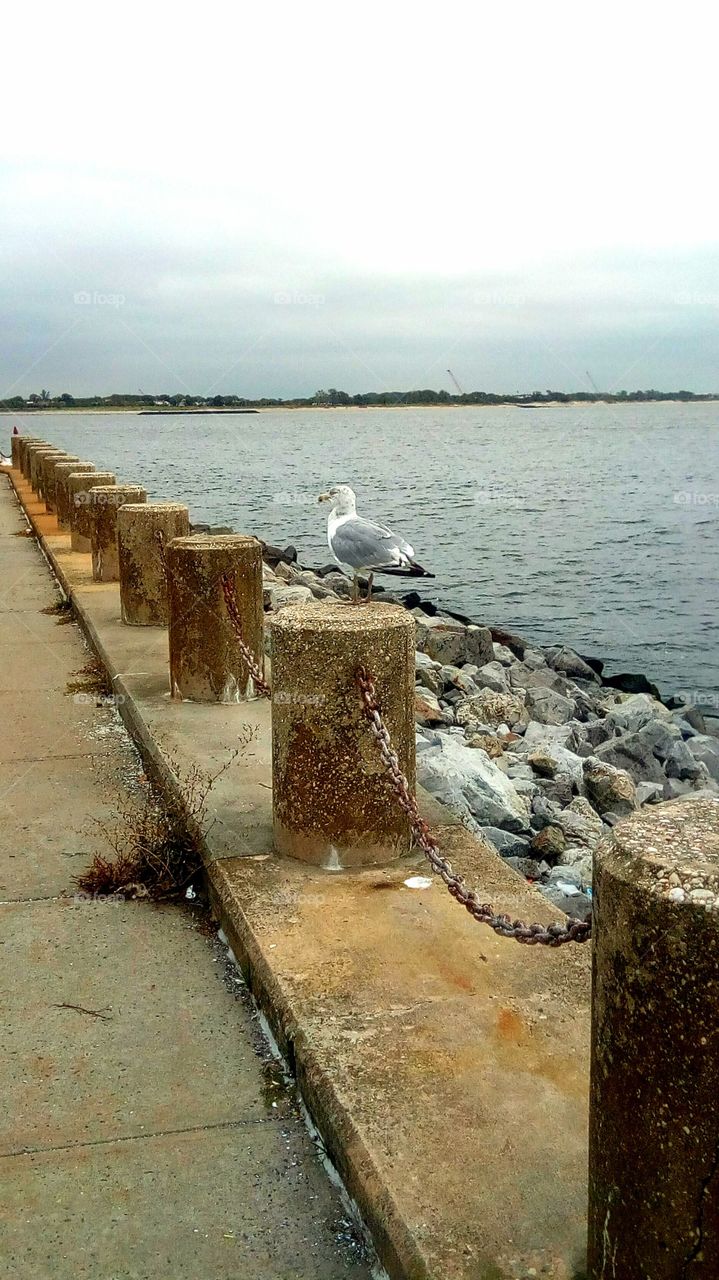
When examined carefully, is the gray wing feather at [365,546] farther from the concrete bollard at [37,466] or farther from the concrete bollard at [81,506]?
the concrete bollard at [37,466]

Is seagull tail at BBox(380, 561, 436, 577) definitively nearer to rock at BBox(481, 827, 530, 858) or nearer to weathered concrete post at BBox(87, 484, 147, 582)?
rock at BBox(481, 827, 530, 858)

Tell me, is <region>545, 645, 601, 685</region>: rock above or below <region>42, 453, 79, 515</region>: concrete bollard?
below

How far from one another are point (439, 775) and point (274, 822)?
2824 millimetres

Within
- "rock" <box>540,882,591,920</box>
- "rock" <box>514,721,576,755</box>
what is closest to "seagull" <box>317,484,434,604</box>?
"rock" <box>540,882,591,920</box>

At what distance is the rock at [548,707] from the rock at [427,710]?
1.72m

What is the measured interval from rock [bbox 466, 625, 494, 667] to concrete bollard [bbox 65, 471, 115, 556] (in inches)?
203

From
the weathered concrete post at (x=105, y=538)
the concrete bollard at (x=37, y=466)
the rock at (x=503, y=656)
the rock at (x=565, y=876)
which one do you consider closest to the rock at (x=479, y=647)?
the rock at (x=503, y=656)

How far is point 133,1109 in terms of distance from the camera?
10.9 ft

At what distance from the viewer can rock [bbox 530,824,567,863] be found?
7.22 m

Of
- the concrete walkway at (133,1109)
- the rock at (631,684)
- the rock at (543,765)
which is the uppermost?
the concrete walkway at (133,1109)

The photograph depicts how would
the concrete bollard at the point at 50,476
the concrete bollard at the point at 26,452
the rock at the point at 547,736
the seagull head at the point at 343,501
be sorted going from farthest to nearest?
the concrete bollard at the point at 26,452 < the concrete bollard at the point at 50,476 < the rock at the point at 547,736 < the seagull head at the point at 343,501

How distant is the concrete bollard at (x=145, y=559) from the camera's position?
8992 mm

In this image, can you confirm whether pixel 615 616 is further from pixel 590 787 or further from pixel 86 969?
pixel 86 969

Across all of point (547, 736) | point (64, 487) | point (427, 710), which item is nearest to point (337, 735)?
point (427, 710)
